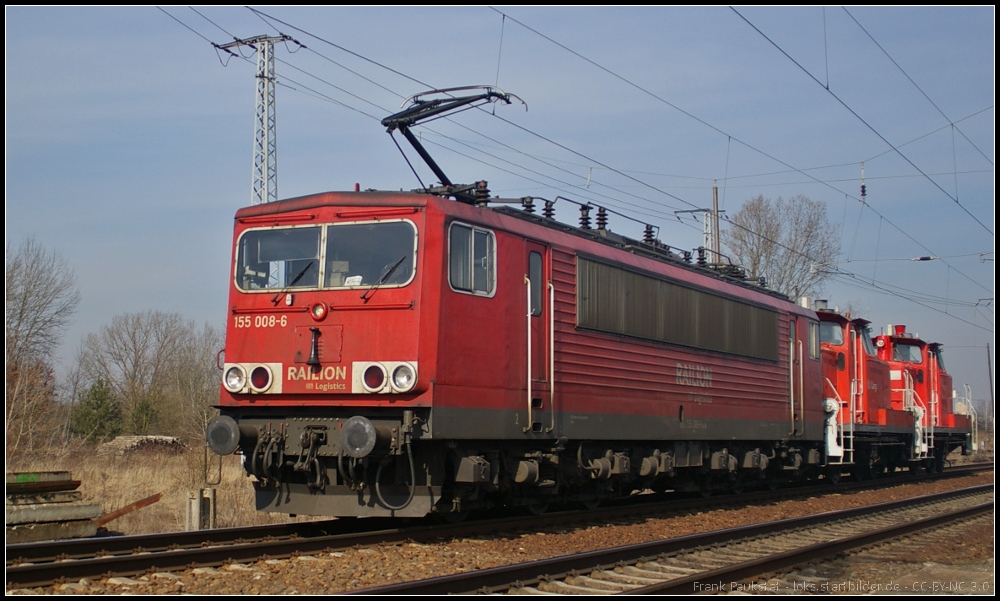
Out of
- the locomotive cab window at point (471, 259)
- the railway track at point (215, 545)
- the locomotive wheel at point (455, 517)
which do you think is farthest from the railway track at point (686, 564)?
the locomotive cab window at point (471, 259)

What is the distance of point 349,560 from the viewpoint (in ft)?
29.0

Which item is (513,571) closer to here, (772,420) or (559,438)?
(559,438)

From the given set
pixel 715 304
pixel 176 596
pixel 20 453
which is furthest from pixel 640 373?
pixel 20 453

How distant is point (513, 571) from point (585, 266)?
5.28 m

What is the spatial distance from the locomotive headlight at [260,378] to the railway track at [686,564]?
3620mm

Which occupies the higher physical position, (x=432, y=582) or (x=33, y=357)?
(x=33, y=357)

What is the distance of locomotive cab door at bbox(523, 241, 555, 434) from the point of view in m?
11.1

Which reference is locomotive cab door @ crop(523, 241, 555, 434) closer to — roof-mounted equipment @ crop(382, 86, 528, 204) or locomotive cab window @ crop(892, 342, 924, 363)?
roof-mounted equipment @ crop(382, 86, 528, 204)

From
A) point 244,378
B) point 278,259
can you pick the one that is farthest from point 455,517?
point 278,259

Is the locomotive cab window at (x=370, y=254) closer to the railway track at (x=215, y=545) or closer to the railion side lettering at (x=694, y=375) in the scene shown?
the railway track at (x=215, y=545)

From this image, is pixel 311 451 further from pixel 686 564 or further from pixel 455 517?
pixel 686 564

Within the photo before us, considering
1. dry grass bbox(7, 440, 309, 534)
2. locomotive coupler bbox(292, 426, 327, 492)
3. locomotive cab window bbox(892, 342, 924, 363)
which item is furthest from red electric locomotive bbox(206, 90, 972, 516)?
locomotive cab window bbox(892, 342, 924, 363)

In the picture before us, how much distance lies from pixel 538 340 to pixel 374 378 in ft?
8.05

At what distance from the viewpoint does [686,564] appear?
9.60 metres
